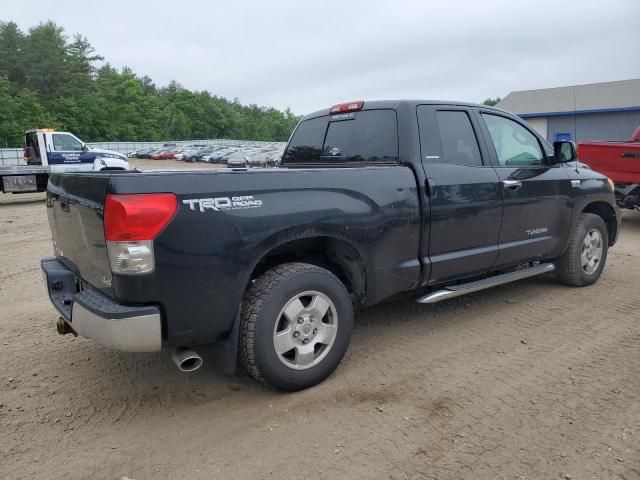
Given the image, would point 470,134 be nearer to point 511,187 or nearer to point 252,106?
point 511,187

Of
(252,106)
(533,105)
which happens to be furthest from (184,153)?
(252,106)

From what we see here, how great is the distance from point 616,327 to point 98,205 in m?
4.20

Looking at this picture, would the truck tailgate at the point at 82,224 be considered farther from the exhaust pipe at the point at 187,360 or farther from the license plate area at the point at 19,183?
the license plate area at the point at 19,183

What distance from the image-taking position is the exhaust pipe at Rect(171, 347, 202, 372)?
292cm

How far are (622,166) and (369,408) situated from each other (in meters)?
8.12

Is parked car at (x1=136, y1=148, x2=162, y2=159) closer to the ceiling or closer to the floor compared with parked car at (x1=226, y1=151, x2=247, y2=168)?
closer to the ceiling

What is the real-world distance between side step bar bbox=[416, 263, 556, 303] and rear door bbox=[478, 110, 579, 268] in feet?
0.35

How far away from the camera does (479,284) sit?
438cm

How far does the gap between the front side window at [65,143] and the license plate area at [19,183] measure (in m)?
3.36

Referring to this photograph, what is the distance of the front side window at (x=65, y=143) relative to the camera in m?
18.4

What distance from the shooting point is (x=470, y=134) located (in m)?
4.44

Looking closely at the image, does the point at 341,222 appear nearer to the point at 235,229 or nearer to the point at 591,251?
the point at 235,229

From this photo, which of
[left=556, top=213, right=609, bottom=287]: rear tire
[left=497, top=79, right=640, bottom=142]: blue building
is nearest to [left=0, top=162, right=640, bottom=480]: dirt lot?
[left=556, top=213, right=609, bottom=287]: rear tire

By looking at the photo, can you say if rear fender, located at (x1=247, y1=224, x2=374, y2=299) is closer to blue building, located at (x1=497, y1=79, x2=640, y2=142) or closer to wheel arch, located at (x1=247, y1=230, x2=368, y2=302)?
wheel arch, located at (x1=247, y1=230, x2=368, y2=302)
